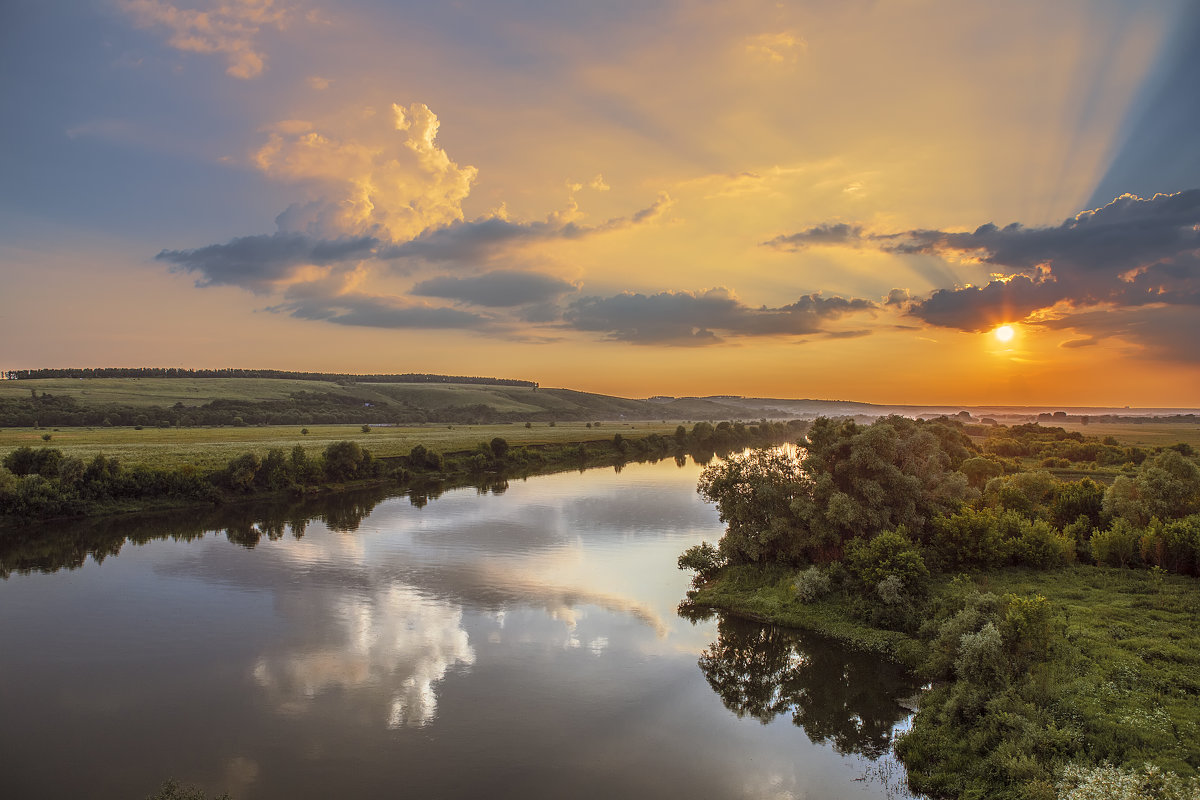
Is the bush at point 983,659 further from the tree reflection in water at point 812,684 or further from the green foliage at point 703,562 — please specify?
the green foliage at point 703,562

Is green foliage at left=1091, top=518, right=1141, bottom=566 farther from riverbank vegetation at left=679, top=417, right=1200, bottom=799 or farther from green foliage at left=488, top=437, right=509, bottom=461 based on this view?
green foliage at left=488, top=437, right=509, bottom=461

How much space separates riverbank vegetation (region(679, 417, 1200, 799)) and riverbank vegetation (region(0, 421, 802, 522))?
1730 inches

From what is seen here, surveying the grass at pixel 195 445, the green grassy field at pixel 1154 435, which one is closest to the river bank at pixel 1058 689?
the green grassy field at pixel 1154 435

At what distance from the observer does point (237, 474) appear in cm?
5625

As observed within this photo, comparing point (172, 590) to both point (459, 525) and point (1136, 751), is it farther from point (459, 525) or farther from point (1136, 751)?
point (1136, 751)

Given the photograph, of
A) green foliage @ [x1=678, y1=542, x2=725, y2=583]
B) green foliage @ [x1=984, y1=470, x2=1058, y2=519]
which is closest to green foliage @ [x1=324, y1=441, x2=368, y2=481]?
green foliage @ [x1=678, y1=542, x2=725, y2=583]

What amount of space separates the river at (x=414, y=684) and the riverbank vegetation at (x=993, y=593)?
2.10 metres

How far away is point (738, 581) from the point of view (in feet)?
98.0

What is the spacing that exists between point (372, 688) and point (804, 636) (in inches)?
626

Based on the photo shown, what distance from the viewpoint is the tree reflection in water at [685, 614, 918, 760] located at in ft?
60.3

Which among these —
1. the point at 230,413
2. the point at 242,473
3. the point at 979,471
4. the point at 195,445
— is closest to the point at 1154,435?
the point at 979,471

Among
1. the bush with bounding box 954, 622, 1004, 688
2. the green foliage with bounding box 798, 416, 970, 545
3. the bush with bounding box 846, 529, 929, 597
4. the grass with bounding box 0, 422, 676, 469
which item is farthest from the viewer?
the grass with bounding box 0, 422, 676, 469

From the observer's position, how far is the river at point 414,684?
15.8 meters

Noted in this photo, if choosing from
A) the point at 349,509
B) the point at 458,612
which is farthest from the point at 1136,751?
the point at 349,509
